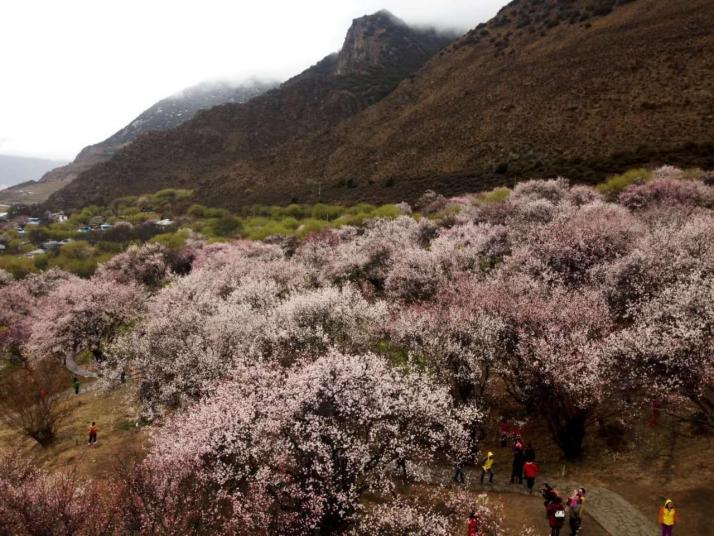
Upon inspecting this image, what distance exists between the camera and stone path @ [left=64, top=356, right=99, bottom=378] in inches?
1699

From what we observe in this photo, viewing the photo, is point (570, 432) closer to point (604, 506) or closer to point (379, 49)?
point (604, 506)

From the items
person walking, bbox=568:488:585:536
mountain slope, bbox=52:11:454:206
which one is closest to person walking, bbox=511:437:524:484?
person walking, bbox=568:488:585:536

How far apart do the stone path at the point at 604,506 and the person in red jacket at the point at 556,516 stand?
1.76 metres

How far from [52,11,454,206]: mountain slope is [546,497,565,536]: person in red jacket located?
109 meters

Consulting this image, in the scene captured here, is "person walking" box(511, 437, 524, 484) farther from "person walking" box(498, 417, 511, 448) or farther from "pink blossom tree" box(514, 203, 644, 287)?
"pink blossom tree" box(514, 203, 644, 287)

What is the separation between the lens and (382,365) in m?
16.7

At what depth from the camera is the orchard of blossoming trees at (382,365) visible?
1474 cm

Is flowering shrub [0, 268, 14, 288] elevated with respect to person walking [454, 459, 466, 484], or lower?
elevated

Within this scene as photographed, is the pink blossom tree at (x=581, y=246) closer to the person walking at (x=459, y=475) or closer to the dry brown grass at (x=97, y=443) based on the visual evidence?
the person walking at (x=459, y=475)

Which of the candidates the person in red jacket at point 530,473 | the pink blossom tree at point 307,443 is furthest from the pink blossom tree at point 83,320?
the person in red jacket at point 530,473

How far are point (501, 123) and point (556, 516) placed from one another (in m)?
73.0

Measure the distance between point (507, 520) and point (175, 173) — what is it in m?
137

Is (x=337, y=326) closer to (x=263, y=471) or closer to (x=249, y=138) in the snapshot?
(x=263, y=471)

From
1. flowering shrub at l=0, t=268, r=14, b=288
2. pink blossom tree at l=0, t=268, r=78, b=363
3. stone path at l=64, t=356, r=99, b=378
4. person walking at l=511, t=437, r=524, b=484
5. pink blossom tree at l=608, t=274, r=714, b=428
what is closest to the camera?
pink blossom tree at l=608, t=274, r=714, b=428
